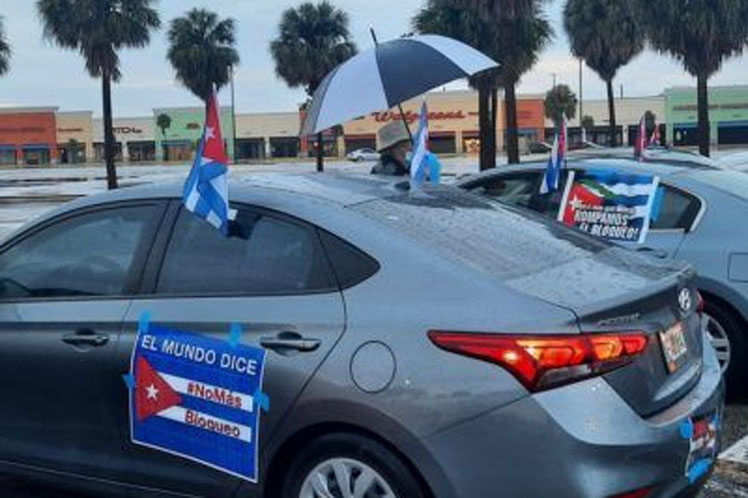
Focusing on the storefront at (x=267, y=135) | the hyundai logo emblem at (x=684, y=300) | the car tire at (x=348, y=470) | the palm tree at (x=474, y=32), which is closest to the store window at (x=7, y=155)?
the storefront at (x=267, y=135)

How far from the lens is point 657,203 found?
6.21m

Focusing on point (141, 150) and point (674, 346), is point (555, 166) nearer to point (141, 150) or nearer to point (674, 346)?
point (674, 346)

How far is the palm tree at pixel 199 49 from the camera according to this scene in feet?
166

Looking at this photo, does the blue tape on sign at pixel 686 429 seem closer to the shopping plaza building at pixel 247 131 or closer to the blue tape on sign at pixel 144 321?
the blue tape on sign at pixel 144 321

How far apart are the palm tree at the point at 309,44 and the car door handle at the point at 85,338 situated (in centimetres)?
4203

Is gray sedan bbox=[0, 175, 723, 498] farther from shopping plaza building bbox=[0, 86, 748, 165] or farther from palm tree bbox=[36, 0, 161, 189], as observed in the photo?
shopping plaza building bbox=[0, 86, 748, 165]

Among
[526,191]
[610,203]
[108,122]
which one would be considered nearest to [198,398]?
[610,203]

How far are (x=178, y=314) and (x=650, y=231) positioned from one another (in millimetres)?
3398

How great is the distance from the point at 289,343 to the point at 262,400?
0.22 metres

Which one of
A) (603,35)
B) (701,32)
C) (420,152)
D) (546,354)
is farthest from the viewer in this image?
(603,35)

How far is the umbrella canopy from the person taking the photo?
6195 mm

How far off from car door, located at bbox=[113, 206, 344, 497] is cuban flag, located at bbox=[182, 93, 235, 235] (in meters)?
0.10

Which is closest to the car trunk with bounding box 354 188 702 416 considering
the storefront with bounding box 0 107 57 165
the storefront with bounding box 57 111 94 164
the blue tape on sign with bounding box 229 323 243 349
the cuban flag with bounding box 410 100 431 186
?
the blue tape on sign with bounding box 229 323 243 349

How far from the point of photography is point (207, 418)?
3.66m
